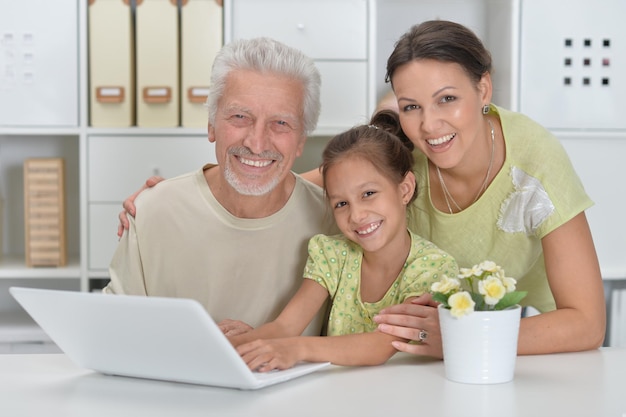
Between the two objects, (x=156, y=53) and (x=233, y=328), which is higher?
(x=156, y=53)

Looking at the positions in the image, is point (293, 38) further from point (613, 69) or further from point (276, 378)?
point (276, 378)

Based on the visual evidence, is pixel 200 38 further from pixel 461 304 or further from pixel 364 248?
pixel 461 304

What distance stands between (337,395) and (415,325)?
0.27 metres

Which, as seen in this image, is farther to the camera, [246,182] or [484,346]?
[246,182]

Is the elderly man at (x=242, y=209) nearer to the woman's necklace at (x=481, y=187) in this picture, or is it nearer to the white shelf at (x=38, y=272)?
the woman's necklace at (x=481, y=187)

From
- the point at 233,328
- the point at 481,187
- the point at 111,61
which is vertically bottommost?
the point at 233,328

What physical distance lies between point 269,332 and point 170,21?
1463 mm

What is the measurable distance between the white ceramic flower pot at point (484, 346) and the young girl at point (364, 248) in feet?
1.06

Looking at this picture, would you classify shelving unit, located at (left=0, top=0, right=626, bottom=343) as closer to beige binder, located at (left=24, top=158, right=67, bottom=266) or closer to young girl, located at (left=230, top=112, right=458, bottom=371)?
beige binder, located at (left=24, top=158, right=67, bottom=266)

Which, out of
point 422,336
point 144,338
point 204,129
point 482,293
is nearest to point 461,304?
point 482,293

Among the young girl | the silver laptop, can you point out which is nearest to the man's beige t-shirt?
the young girl

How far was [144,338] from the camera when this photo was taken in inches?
38.7

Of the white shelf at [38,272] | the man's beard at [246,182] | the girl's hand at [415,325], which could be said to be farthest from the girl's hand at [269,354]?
the white shelf at [38,272]

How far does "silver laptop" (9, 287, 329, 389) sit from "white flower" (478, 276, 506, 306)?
0.25m
